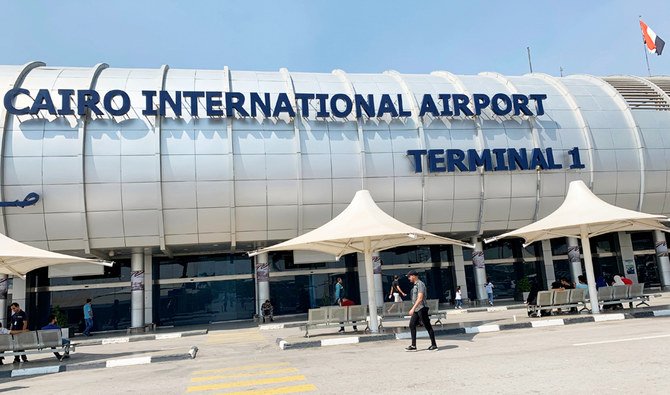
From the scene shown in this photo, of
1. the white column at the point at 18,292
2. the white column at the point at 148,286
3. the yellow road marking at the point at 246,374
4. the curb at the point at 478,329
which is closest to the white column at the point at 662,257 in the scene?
the curb at the point at 478,329

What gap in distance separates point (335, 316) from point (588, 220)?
9.86 meters

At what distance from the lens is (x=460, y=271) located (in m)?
31.0

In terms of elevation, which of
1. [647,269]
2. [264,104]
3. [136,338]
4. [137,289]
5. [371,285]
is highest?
[264,104]

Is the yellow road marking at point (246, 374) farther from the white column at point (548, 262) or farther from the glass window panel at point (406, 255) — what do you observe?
the white column at point (548, 262)

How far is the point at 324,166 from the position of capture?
26484 mm

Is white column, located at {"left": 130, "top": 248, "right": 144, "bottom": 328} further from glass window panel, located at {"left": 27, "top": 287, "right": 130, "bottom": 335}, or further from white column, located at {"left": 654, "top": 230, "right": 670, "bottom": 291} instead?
white column, located at {"left": 654, "top": 230, "right": 670, "bottom": 291}

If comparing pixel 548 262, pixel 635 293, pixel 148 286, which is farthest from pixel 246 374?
pixel 548 262

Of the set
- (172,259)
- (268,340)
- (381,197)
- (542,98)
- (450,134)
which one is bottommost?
(268,340)

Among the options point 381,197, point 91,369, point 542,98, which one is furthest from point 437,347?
point 542,98

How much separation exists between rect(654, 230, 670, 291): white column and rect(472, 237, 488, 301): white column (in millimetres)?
13187

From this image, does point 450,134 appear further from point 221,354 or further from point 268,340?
point 221,354

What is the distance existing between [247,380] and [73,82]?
883 inches

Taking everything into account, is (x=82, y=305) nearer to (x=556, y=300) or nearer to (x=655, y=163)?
(x=556, y=300)

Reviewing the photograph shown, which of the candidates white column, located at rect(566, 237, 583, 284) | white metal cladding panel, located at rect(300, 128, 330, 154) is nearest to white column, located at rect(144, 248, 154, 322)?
white metal cladding panel, located at rect(300, 128, 330, 154)
